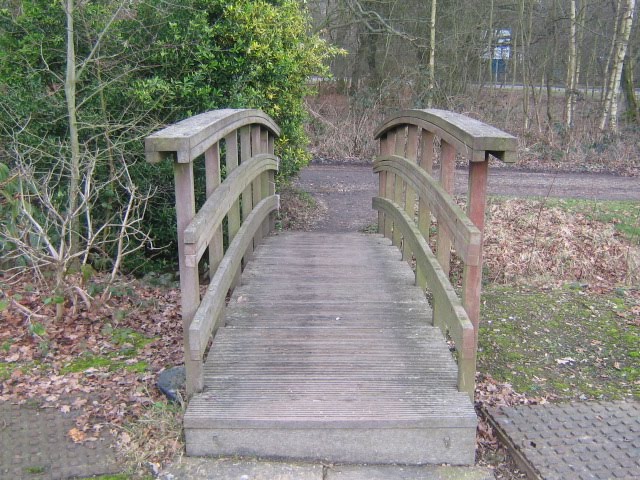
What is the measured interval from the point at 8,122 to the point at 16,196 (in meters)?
1.80

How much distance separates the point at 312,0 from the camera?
53.3 ft

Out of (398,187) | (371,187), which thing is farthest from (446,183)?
(371,187)

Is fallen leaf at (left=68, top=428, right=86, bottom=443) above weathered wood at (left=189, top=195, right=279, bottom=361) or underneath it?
underneath

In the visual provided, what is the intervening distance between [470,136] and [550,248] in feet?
16.3

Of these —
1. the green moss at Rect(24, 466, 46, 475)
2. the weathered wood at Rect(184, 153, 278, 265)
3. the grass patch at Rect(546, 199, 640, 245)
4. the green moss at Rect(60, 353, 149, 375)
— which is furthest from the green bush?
the grass patch at Rect(546, 199, 640, 245)

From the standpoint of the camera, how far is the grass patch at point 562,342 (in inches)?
156

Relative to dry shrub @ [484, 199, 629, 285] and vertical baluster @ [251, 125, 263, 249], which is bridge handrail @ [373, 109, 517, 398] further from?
dry shrub @ [484, 199, 629, 285]

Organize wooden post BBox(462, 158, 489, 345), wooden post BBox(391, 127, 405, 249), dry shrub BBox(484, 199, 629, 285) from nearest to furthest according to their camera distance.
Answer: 1. wooden post BBox(462, 158, 489, 345)
2. wooden post BBox(391, 127, 405, 249)
3. dry shrub BBox(484, 199, 629, 285)

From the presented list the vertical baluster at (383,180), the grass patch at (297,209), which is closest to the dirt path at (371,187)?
the grass patch at (297,209)

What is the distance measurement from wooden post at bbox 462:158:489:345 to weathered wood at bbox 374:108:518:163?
10 cm

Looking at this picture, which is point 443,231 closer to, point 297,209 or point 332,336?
point 332,336

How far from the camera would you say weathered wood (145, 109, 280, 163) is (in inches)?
119

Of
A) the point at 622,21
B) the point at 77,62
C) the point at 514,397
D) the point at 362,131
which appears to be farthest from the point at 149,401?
the point at 622,21

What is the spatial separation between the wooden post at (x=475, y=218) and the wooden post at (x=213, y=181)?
1471 mm
